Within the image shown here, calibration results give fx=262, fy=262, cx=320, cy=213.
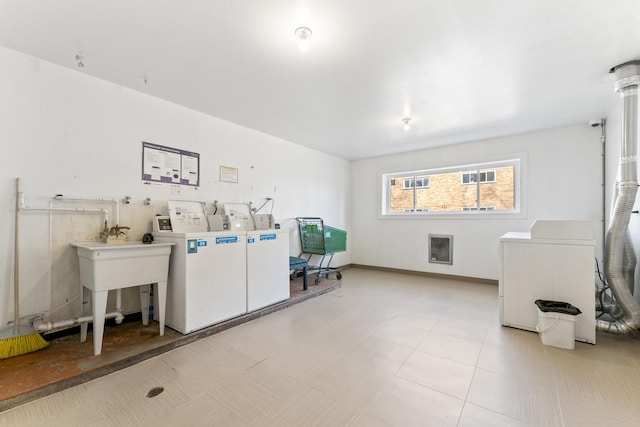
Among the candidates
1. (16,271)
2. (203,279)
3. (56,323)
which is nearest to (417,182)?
(203,279)

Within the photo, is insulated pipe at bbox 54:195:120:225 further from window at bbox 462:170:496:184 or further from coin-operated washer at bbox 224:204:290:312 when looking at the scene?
window at bbox 462:170:496:184

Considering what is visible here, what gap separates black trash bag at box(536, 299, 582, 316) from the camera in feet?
7.89

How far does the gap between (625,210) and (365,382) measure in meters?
2.99

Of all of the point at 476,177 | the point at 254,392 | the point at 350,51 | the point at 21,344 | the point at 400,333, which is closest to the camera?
the point at 254,392

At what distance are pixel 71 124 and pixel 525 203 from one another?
20.0ft

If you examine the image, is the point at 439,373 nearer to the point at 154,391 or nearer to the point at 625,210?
the point at 154,391

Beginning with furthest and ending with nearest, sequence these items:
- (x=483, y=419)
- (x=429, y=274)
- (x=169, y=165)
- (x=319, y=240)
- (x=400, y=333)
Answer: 1. (x=429, y=274)
2. (x=319, y=240)
3. (x=169, y=165)
4. (x=400, y=333)
5. (x=483, y=419)

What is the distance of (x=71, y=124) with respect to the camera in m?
2.50

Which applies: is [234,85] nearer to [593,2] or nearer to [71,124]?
[71,124]

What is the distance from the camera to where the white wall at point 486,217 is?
3898 millimetres

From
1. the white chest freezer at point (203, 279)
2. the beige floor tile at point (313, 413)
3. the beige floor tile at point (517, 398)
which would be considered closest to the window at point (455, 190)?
the beige floor tile at point (517, 398)

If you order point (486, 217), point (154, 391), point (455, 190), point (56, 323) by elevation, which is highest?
point (455, 190)

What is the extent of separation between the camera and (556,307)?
248cm

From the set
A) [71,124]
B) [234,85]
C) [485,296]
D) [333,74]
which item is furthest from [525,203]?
[71,124]
